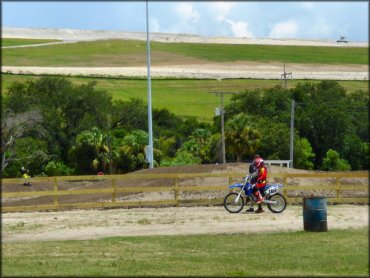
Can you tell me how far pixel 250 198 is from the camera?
23.0m

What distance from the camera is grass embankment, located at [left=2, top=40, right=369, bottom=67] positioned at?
51281 millimetres

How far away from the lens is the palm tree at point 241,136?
56675 mm

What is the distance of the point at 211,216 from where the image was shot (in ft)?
74.4

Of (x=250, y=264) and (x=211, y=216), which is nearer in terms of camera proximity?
(x=250, y=264)

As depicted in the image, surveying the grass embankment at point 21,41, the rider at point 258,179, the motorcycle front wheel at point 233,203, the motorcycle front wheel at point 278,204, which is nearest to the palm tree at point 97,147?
the grass embankment at point 21,41

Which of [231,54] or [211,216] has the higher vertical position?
[231,54]

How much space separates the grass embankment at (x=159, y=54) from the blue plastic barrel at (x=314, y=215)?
26119mm

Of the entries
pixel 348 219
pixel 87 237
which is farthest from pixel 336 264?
pixel 348 219

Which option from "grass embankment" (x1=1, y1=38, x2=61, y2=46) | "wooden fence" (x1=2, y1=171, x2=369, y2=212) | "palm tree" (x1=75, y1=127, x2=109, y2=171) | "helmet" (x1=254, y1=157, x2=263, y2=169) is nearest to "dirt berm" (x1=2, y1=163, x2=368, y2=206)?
"wooden fence" (x1=2, y1=171, x2=369, y2=212)

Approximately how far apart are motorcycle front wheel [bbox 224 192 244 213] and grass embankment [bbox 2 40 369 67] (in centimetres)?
2101

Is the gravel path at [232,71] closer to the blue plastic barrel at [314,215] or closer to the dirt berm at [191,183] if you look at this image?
the dirt berm at [191,183]

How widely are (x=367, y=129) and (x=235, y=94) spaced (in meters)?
13.2

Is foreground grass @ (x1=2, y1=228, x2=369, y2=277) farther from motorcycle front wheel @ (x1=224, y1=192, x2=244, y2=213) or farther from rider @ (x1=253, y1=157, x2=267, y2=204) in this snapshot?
motorcycle front wheel @ (x1=224, y1=192, x2=244, y2=213)

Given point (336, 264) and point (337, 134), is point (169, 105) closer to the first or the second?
point (337, 134)
